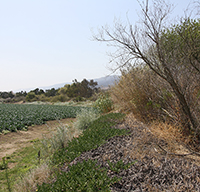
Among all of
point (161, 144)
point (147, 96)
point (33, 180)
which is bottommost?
point (161, 144)

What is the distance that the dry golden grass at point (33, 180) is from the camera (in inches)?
120

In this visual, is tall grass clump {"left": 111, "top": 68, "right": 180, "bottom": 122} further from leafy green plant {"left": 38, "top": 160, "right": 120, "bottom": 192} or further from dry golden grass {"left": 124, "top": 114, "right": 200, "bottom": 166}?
leafy green plant {"left": 38, "top": 160, "right": 120, "bottom": 192}

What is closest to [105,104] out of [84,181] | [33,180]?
[33,180]

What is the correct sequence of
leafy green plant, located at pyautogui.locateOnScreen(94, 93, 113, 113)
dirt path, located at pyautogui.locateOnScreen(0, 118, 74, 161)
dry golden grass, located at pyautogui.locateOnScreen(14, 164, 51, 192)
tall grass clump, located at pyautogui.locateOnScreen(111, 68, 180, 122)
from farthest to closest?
1. leafy green plant, located at pyautogui.locateOnScreen(94, 93, 113, 113)
2. dirt path, located at pyautogui.locateOnScreen(0, 118, 74, 161)
3. tall grass clump, located at pyautogui.locateOnScreen(111, 68, 180, 122)
4. dry golden grass, located at pyautogui.locateOnScreen(14, 164, 51, 192)

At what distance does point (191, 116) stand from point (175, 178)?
5.14ft

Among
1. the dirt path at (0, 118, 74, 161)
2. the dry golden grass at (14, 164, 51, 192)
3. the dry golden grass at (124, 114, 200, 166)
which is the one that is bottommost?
the dry golden grass at (124, 114, 200, 166)

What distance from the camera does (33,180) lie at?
10.8 ft

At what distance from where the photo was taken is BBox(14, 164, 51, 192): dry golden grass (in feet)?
10.0

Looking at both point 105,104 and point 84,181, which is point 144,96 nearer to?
point 84,181

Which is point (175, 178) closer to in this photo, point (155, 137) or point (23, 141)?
point (155, 137)

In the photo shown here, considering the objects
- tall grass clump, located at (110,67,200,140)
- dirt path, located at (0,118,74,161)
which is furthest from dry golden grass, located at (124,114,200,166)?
dirt path, located at (0,118,74,161)

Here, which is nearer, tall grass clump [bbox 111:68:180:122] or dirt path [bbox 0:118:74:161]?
tall grass clump [bbox 111:68:180:122]

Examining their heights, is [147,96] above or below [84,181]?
above

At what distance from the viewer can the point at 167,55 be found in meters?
3.87
